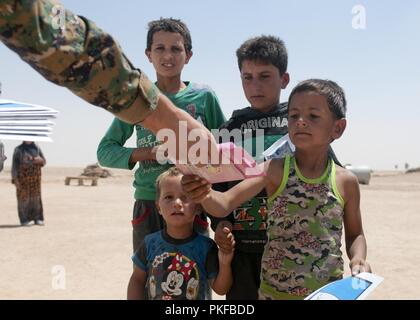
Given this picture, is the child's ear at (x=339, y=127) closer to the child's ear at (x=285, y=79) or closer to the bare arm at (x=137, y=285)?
the child's ear at (x=285, y=79)

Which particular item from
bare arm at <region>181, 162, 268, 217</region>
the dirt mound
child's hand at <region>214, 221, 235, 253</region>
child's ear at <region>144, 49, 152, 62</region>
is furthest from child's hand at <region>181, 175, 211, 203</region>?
the dirt mound

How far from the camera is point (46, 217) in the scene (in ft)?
44.9

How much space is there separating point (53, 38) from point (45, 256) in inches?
278

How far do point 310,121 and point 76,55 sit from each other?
4.66 feet

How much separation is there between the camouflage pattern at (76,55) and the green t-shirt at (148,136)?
54.2 inches

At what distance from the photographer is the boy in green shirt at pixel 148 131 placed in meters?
3.22

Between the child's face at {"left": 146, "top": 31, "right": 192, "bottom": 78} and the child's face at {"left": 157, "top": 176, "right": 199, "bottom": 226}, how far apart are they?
734mm

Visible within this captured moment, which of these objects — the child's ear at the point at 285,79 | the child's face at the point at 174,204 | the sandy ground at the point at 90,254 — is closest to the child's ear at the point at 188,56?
the child's ear at the point at 285,79

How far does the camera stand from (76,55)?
5.42 ft

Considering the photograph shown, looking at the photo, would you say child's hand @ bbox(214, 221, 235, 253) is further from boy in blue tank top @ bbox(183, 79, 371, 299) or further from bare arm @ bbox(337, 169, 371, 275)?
bare arm @ bbox(337, 169, 371, 275)

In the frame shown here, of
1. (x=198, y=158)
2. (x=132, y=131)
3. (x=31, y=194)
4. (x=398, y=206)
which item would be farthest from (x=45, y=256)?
(x=398, y=206)

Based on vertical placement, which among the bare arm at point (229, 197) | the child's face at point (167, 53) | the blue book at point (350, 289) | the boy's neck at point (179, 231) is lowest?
the blue book at point (350, 289)

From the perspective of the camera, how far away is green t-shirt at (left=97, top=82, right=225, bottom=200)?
10.5 ft

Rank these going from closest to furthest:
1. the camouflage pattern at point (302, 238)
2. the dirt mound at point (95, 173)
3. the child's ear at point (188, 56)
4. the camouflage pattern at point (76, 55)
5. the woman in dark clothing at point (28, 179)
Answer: the camouflage pattern at point (76, 55), the camouflage pattern at point (302, 238), the child's ear at point (188, 56), the woman in dark clothing at point (28, 179), the dirt mound at point (95, 173)
